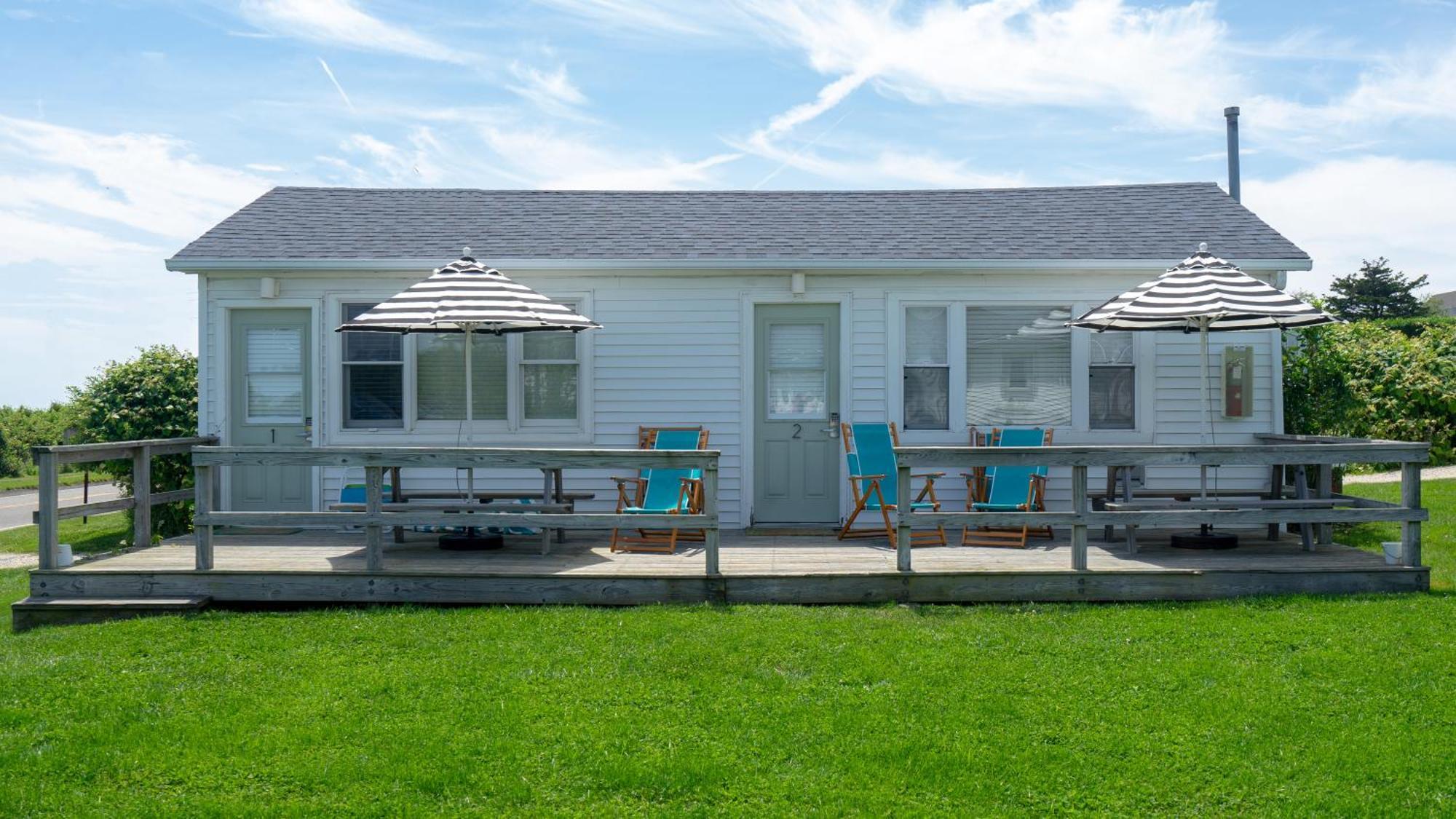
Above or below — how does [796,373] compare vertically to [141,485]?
above

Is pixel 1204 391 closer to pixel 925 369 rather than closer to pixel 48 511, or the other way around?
pixel 925 369

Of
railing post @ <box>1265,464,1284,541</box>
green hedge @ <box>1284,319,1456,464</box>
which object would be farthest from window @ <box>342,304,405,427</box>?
green hedge @ <box>1284,319,1456,464</box>

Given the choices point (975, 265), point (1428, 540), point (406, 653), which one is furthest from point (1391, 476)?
point (406, 653)

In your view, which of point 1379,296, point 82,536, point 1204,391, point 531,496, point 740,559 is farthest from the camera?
point 1379,296

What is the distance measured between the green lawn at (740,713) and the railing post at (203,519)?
530 millimetres

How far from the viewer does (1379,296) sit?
3462cm

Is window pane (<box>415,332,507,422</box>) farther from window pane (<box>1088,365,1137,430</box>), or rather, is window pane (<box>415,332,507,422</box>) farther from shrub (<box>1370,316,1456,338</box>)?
shrub (<box>1370,316,1456,338</box>)

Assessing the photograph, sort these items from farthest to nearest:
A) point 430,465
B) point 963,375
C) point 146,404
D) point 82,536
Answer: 1. point 82,536
2. point 146,404
3. point 963,375
4. point 430,465

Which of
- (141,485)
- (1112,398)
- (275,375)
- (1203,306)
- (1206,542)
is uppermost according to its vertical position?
(1203,306)

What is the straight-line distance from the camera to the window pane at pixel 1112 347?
9.28m

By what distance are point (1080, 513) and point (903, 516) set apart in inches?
44.1

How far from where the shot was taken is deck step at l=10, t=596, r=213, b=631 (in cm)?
655

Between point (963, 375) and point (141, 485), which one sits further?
point (963, 375)

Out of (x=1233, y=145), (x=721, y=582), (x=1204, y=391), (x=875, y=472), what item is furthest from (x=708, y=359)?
(x=1233, y=145)
